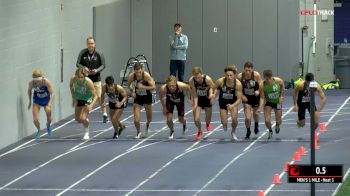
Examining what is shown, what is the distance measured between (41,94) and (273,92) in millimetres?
5729

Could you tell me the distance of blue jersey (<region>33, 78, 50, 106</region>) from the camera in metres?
31.6

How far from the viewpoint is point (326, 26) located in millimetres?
41656

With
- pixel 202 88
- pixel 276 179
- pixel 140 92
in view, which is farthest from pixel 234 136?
pixel 276 179

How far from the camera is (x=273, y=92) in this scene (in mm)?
31000

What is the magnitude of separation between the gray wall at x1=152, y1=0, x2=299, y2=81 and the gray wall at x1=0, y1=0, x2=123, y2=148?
585 cm

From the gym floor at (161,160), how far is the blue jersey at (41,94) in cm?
92

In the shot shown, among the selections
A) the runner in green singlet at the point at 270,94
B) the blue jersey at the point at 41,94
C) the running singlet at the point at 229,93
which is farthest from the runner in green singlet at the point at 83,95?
the runner in green singlet at the point at 270,94

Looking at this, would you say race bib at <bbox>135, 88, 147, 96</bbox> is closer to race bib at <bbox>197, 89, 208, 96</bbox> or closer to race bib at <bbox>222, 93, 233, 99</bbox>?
race bib at <bbox>197, 89, 208, 96</bbox>

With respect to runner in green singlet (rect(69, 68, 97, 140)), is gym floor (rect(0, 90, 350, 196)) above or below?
below

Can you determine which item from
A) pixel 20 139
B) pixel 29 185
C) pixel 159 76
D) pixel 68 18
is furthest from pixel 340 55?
pixel 29 185

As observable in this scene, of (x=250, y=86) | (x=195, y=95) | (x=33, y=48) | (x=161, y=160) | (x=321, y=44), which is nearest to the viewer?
(x=161, y=160)

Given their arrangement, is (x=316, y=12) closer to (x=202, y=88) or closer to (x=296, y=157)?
(x=202, y=88)

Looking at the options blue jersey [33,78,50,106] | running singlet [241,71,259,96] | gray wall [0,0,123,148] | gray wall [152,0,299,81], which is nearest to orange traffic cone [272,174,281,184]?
running singlet [241,71,259,96]

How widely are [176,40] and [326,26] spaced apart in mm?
6774
